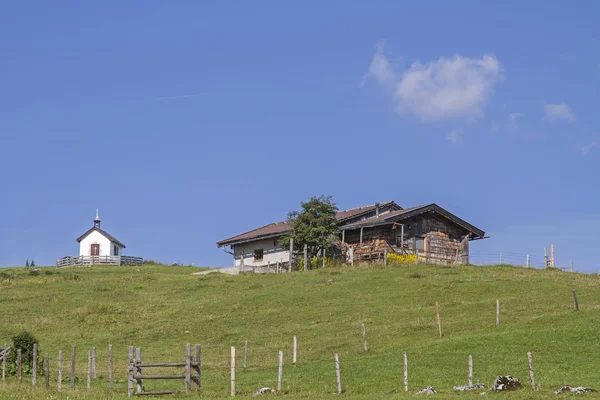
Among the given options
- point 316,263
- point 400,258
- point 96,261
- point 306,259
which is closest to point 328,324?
point 400,258

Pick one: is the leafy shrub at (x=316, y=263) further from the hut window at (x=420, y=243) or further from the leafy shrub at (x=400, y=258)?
the hut window at (x=420, y=243)

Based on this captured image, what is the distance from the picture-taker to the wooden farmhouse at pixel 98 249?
120 metres

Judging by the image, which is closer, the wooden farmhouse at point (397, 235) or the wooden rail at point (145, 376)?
the wooden rail at point (145, 376)

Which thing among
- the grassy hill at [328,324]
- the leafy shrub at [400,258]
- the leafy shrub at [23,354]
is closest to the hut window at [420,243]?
the leafy shrub at [400,258]

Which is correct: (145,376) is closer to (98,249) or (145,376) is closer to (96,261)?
(96,261)

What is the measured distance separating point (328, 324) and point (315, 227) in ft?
102

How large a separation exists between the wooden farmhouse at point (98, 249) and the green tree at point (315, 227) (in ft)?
126

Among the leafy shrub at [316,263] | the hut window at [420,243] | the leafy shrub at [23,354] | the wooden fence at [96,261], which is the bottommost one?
the leafy shrub at [23,354]

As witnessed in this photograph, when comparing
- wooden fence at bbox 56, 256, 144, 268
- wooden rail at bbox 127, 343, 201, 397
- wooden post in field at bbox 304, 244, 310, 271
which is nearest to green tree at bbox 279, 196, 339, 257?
wooden post in field at bbox 304, 244, 310, 271

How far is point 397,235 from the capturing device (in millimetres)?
86562

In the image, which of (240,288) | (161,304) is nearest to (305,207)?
(240,288)

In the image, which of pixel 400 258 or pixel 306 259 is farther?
pixel 306 259

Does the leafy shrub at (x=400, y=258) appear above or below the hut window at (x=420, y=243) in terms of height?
below

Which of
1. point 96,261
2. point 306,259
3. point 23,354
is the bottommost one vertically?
point 23,354
